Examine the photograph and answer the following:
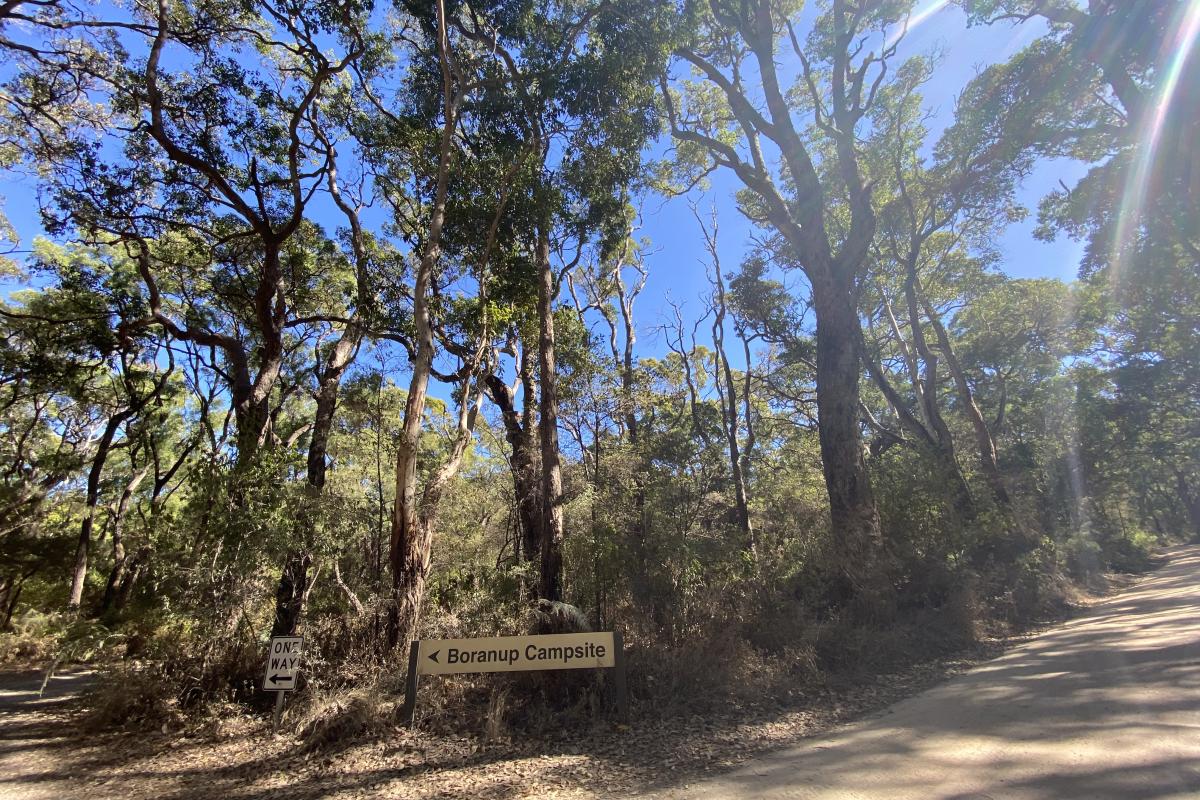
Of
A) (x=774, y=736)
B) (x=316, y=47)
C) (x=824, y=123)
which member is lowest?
(x=774, y=736)

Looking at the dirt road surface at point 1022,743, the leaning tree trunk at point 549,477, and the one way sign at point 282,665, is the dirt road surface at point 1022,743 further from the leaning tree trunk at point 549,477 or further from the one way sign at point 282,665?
the one way sign at point 282,665

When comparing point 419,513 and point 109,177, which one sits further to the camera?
point 109,177

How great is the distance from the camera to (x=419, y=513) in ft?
25.9

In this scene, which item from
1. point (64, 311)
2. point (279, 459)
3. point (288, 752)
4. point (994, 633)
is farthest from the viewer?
point (64, 311)

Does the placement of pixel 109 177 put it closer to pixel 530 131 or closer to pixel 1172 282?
pixel 530 131

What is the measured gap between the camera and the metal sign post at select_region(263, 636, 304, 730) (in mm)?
5688

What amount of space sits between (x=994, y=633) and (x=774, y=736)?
239 inches

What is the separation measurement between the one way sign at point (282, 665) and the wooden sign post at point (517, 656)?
1.29 meters

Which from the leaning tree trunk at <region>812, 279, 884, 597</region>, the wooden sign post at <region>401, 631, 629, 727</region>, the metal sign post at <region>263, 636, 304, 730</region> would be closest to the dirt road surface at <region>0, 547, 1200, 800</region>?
the metal sign post at <region>263, 636, 304, 730</region>

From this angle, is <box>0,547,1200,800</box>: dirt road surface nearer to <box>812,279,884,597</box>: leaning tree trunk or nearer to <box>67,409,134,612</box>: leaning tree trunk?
<box>812,279,884,597</box>: leaning tree trunk

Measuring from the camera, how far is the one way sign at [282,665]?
18.7 feet

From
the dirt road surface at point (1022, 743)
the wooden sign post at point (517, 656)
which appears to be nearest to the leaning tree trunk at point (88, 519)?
the wooden sign post at point (517, 656)

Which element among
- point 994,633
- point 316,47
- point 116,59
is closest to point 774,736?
point 994,633

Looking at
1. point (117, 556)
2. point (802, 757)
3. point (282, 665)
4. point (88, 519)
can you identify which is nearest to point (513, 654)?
point (282, 665)
